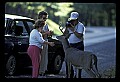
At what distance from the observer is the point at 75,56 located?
7402 millimetres

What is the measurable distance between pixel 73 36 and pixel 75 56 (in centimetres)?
43

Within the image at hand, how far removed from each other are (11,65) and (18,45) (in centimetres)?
44

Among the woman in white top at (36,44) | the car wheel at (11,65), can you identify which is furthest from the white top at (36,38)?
the car wheel at (11,65)

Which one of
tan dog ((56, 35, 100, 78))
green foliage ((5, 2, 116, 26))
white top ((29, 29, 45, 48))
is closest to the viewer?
white top ((29, 29, 45, 48))

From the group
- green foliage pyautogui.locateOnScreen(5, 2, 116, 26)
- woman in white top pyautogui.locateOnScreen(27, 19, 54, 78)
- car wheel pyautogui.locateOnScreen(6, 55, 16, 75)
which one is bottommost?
car wheel pyautogui.locateOnScreen(6, 55, 16, 75)

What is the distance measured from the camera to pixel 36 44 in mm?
7195

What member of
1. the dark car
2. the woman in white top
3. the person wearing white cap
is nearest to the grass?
the person wearing white cap

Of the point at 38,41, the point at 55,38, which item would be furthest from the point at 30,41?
the point at 55,38

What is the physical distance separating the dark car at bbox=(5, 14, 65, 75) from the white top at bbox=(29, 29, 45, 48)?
1.39 feet

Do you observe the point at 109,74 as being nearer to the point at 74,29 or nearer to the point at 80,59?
the point at 80,59

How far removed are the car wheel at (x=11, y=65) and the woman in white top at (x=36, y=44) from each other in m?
0.55

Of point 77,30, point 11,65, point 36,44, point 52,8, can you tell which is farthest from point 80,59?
point 52,8

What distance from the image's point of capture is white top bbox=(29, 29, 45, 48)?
7121 millimetres

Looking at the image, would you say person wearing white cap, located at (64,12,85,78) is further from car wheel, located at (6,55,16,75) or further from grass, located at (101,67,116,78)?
car wheel, located at (6,55,16,75)
